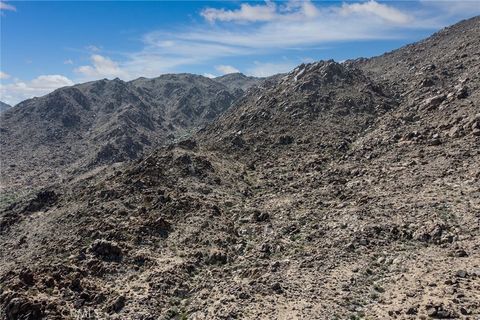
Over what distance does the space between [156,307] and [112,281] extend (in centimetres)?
435

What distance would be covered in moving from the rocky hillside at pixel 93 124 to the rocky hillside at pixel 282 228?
137 feet

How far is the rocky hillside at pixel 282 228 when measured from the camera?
71.2 ft

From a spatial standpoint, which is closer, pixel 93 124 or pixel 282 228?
pixel 282 228

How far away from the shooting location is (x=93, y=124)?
120 metres

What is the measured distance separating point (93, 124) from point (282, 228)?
4038 inches

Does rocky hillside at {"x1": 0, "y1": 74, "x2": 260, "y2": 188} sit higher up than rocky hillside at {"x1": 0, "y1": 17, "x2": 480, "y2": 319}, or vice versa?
rocky hillside at {"x1": 0, "y1": 74, "x2": 260, "y2": 188}

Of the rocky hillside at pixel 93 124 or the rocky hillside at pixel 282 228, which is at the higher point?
the rocky hillside at pixel 93 124

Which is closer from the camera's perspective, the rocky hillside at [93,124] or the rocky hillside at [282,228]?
the rocky hillside at [282,228]

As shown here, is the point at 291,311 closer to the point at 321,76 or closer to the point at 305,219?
the point at 305,219

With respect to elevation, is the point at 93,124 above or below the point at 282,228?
above

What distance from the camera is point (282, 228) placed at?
30.2 meters

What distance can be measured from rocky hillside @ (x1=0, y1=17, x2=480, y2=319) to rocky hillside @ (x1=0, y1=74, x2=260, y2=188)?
1645 inches

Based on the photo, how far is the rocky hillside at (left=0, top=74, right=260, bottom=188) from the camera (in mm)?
90375

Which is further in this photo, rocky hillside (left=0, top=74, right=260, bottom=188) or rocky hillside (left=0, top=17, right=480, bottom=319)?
rocky hillside (left=0, top=74, right=260, bottom=188)
